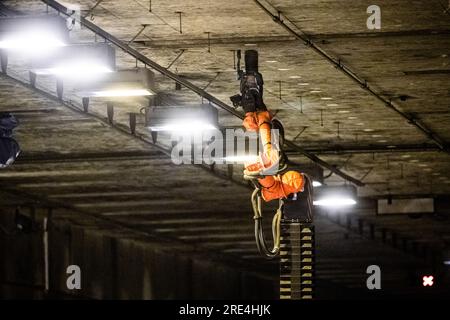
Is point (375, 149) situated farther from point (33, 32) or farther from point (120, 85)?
point (33, 32)

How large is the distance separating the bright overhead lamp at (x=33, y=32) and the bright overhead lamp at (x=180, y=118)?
5258 mm

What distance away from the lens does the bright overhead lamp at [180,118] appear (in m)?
21.7

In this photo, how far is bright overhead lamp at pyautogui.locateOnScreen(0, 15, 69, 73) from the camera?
16.3 metres

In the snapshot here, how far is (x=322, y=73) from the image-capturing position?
22.4m

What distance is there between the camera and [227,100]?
24422 mm

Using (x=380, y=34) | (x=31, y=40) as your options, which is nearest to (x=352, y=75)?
(x=380, y=34)

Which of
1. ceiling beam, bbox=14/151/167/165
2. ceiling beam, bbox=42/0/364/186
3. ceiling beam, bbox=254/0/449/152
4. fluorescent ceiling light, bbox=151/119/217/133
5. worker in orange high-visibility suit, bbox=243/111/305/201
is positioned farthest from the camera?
ceiling beam, bbox=14/151/167/165

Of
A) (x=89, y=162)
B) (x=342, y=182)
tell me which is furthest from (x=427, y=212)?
(x=89, y=162)

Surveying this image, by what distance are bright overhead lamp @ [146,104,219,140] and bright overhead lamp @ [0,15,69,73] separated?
5258 mm

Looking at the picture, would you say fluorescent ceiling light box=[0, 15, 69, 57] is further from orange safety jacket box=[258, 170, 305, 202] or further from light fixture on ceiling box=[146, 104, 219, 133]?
light fixture on ceiling box=[146, 104, 219, 133]

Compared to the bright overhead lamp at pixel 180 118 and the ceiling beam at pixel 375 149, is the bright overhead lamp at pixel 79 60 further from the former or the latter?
the ceiling beam at pixel 375 149

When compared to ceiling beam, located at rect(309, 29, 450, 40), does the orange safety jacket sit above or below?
below

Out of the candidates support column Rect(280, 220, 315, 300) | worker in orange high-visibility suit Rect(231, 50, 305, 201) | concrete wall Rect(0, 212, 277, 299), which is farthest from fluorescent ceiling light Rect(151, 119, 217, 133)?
concrete wall Rect(0, 212, 277, 299)

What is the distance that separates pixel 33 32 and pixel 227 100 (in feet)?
27.4
